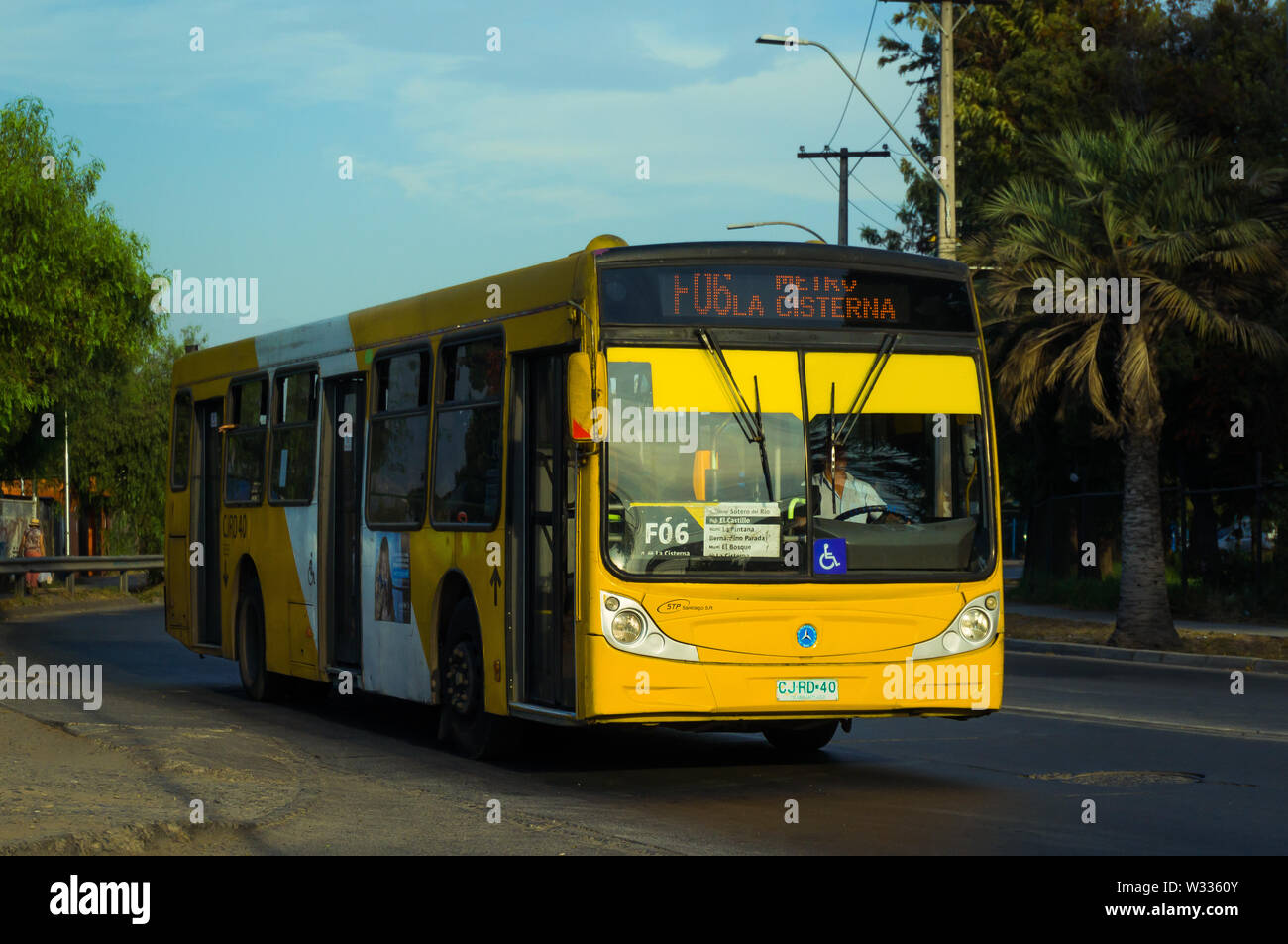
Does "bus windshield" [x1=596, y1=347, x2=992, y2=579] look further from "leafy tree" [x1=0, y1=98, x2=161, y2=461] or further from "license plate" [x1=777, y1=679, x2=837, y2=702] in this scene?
"leafy tree" [x1=0, y1=98, x2=161, y2=461]

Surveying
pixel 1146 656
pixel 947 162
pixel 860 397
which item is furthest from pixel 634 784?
pixel 947 162

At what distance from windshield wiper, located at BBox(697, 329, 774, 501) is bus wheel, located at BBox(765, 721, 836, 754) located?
2719 millimetres

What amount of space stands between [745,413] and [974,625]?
6.21 ft

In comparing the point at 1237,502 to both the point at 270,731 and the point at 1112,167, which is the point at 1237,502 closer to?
the point at 1112,167

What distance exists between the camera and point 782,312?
35.9 ft

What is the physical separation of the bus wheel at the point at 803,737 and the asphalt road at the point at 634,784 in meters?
0.20

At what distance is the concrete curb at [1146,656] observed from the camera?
72.9 feet

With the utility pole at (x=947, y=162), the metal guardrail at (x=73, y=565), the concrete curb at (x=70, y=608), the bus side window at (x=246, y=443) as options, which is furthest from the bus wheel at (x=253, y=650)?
the metal guardrail at (x=73, y=565)

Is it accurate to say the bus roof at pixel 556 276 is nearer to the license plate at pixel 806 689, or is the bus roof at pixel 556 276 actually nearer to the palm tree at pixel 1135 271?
the license plate at pixel 806 689

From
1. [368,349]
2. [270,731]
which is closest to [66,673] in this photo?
[270,731]

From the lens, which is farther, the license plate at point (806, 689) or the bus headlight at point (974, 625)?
the bus headlight at point (974, 625)

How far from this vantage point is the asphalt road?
900 centimetres

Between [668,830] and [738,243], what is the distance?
3716mm

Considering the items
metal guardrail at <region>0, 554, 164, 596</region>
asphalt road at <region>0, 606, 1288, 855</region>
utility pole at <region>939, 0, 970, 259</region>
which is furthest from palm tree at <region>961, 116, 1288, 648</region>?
metal guardrail at <region>0, 554, 164, 596</region>
